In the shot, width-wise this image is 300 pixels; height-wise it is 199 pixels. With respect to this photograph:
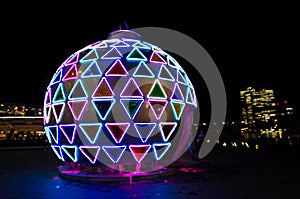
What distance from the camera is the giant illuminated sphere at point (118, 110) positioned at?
949 centimetres

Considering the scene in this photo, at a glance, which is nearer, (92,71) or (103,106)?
(103,106)

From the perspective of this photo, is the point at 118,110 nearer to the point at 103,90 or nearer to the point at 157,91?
the point at 103,90

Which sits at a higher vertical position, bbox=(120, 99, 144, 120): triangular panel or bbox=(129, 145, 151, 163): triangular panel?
bbox=(120, 99, 144, 120): triangular panel

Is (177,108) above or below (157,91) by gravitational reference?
below

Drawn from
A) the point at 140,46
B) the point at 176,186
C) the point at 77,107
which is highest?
the point at 140,46

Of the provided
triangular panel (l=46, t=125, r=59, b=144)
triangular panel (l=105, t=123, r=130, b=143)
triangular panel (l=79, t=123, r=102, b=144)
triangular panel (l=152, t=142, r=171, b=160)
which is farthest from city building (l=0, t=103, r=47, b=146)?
triangular panel (l=105, t=123, r=130, b=143)

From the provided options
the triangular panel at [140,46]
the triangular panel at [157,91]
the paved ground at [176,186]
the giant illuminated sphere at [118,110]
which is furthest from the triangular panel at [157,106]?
the triangular panel at [140,46]

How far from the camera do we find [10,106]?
1906 inches

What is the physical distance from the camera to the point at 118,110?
9.45 m

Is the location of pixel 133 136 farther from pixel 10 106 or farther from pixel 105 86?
pixel 10 106

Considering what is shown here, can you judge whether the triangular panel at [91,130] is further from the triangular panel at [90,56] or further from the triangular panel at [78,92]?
the triangular panel at [90,56]

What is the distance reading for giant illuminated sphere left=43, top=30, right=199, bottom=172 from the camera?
9492 millimetres

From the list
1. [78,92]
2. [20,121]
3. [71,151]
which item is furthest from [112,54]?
[20,121]

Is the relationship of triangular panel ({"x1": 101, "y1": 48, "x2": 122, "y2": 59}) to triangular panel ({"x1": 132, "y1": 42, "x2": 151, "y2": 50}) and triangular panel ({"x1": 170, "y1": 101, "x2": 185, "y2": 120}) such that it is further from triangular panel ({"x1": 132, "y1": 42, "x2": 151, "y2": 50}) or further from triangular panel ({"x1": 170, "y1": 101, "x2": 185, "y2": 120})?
triangular panel ({"x1": 170, "y1": 101, "x2": 185, "y2": 120})
